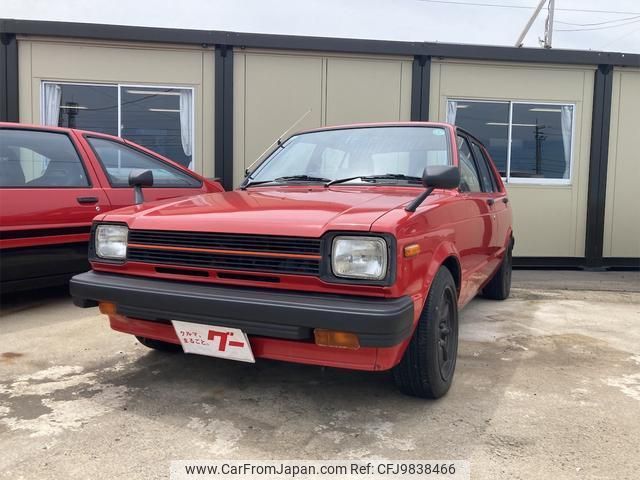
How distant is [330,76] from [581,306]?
424 centimetres

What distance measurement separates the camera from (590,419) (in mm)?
2490

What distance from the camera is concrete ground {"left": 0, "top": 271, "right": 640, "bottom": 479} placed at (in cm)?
210

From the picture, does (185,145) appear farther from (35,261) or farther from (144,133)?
(35,261)

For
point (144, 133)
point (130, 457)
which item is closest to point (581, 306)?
point (130, 457)

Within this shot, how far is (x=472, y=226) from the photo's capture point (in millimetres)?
3324

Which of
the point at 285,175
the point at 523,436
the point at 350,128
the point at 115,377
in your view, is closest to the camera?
the point at 523,436

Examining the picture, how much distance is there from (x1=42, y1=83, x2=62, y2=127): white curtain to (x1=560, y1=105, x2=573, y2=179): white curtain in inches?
272

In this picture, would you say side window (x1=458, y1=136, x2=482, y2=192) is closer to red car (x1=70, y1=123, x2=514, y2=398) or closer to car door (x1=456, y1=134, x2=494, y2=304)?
car door (x1=456, y1=134, x2=494, y2=304)

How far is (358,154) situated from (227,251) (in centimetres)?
138

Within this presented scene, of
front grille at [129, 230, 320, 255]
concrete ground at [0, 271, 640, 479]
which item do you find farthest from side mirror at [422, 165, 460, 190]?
concrete ground at [0, 271, 640, 479]

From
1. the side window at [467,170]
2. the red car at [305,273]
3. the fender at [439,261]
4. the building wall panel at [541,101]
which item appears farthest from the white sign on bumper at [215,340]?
the building wall panel at [541,101]

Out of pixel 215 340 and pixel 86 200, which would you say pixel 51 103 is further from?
pixel 215 340

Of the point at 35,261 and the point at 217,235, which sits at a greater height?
the point at 217,235

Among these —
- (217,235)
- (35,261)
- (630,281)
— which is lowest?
(630,281)
